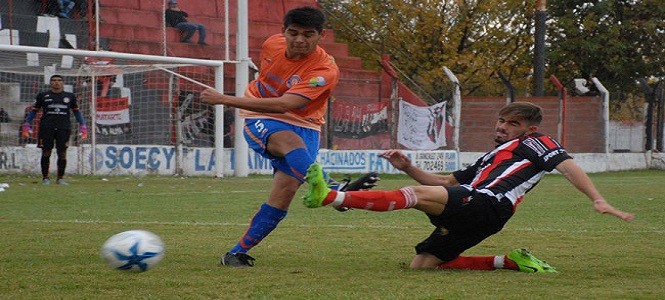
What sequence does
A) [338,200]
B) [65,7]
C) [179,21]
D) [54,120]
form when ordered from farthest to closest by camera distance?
1. [179,21]
2. [65,7]
3. [54,120]
4. [338,200]

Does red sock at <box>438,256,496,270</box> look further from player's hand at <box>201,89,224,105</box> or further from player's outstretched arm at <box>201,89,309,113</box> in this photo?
player's hand at <box>201,89,224,105</box>

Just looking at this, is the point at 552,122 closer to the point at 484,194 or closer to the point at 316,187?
the point at 484,194

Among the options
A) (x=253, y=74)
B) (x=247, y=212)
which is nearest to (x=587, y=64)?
(x=253, y=74)

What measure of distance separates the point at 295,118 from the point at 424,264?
128cm

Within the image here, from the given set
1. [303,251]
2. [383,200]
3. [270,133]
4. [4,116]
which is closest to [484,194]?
[383,200]

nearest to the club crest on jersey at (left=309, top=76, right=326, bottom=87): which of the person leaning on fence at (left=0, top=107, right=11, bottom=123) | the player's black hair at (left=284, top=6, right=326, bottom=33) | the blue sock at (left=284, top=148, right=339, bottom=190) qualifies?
the player's black hair at (left=284, top=6, right=326, bottom=33)

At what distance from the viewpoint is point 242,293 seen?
5.82m

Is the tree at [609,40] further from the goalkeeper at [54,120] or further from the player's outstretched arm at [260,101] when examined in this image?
the player's outstretched arm at [260,101]

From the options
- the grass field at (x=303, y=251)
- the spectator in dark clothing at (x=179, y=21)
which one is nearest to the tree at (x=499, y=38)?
the spectator in dark clothing at (x=179, y=21)

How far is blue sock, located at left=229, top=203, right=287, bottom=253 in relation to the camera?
7.23 m

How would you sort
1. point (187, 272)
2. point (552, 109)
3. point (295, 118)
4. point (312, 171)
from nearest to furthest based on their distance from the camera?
point (312, 171)
point (187, 272)
point (295, 118)
point (552, 109)

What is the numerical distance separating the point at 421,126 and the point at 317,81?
→ 63.7 ft

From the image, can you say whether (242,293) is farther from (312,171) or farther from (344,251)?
(344,251)

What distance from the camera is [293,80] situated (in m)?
7.31
